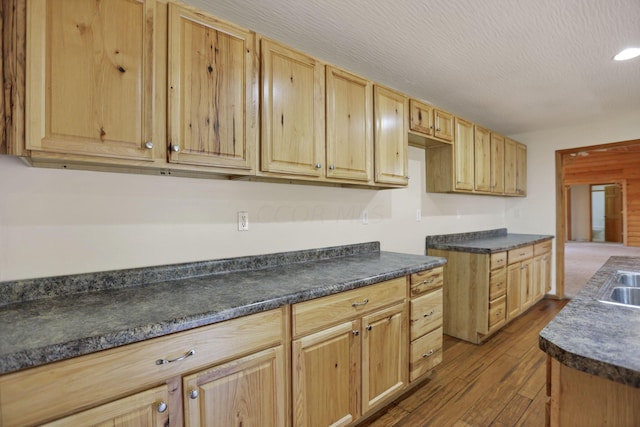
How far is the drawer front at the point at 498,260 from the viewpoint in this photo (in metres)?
2.95

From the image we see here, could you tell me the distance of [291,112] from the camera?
177 cm

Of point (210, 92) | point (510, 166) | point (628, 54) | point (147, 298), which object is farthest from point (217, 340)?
point (510, 166)

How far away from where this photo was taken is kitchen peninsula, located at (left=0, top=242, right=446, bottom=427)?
0.91m

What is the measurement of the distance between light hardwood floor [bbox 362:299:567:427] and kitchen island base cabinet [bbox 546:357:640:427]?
3.88 ft

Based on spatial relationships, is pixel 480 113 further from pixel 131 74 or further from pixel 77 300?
pixel 77 300

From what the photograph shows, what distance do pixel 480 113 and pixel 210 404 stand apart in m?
3.80

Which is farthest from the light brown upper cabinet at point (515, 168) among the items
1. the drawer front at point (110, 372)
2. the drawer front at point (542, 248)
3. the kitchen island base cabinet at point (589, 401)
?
the drawer front at point (110, 372)

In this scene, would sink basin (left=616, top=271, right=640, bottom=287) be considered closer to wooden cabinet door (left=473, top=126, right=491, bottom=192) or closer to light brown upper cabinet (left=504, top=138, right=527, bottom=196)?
wooden cabinet door (left=473, top=126, right=491, bottom=192)

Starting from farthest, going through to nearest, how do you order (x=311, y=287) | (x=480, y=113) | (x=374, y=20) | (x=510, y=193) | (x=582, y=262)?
(x=582, y=262) < (x=510, y=193) < (x=480, y=113) < (x=374, y=20) < (x=311, y=287)

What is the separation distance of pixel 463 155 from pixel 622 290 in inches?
74.5

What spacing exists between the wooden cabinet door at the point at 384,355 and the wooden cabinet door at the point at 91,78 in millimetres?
1452

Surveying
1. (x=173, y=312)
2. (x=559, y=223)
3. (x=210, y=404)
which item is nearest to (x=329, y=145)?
(x=173, y=312)

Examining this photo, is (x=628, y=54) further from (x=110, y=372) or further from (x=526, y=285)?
(x=110, y=372)

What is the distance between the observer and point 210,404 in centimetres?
117
